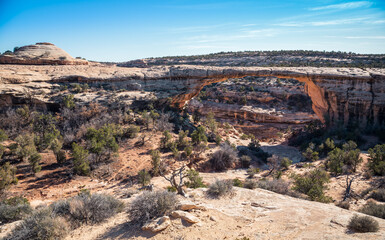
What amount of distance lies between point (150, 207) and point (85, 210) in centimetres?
203

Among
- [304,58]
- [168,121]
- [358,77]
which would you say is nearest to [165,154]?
[168,121]

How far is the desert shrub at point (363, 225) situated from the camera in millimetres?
4684

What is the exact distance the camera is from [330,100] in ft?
67.9

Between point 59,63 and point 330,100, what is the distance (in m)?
31.8

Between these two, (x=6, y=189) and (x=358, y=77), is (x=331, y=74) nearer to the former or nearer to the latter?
(x=358, y=77)

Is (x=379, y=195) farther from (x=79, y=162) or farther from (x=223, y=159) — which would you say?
(x=79, y=162)

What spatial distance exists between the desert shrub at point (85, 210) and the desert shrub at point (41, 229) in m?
0.48

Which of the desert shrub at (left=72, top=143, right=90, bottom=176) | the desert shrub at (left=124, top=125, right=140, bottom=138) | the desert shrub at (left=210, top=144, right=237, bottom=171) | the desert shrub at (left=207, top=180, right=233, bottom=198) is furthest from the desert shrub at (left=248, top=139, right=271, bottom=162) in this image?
the desert shrub at (left=72, top=143, right=90, bottom=176)

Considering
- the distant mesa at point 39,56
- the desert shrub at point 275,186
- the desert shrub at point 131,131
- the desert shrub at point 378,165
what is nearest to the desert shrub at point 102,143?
the desert shrub at point 131,131

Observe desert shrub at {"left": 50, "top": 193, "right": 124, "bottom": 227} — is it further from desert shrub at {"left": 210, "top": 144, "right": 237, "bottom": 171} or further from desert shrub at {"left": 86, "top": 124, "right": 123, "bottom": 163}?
desert shrub at {"left": 210, "top": 144, "right": 237, "bottom": 171}

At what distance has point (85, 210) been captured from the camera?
565 cm

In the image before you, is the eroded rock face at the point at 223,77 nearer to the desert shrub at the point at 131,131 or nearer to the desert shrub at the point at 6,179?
the desert shrub at the point at 131,131

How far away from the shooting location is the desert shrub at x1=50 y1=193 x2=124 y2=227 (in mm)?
5570

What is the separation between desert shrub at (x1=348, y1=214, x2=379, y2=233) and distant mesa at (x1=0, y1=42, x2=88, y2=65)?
29.1 metres
